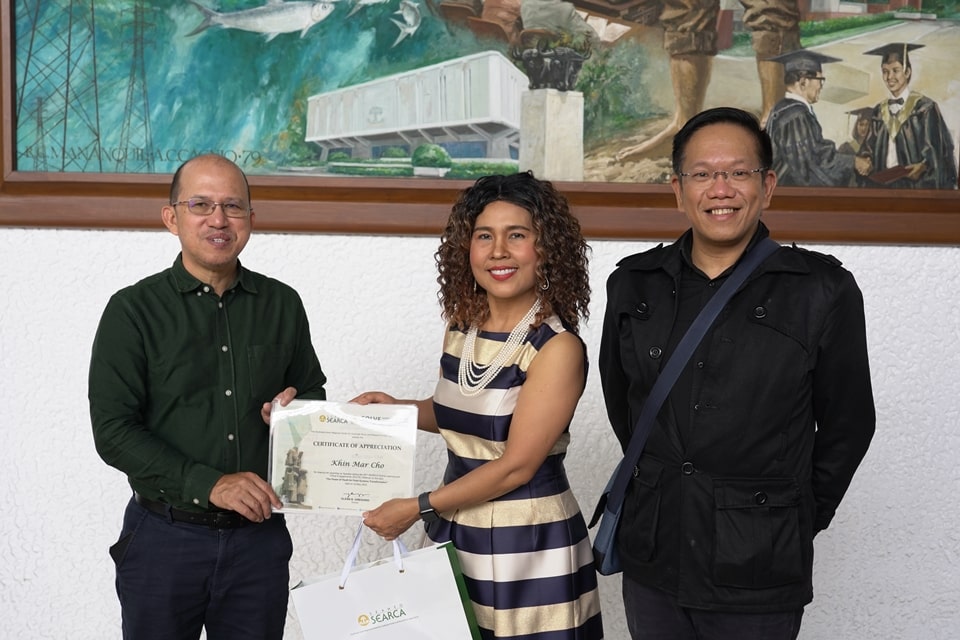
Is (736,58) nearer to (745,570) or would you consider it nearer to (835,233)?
(835,233)

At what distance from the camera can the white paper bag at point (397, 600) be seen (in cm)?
185

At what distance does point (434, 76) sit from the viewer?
2900 millimetres

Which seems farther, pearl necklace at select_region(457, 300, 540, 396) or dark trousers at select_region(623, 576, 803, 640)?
pearl necklace at select_region(457, 300, 540, 396)

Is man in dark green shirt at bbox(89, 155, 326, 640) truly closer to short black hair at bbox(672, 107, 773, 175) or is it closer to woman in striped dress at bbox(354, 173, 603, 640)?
woman in striped dress at bbox(354, 173, 603, 640)

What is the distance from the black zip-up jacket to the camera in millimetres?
1735

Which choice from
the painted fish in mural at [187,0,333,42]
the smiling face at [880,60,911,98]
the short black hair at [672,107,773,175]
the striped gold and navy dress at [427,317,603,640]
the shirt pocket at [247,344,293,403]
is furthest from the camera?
the smiling face at [880,60,911,98]

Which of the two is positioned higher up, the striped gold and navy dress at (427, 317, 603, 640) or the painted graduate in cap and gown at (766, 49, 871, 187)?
the painted graduate in cap and gown at (766, 49, 871, 187)

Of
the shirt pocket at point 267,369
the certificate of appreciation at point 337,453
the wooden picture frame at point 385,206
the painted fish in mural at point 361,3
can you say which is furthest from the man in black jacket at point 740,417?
the painted fish in mural at point 361,3

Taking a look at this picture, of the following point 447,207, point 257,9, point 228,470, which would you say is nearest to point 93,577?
point 228,470

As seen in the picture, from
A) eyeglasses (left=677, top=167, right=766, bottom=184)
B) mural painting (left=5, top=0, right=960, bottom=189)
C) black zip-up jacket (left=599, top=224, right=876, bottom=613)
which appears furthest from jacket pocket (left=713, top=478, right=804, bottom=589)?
mural painting (left=5, top=0, right=960, bottom=189)

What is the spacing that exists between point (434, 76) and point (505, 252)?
1.14 metres

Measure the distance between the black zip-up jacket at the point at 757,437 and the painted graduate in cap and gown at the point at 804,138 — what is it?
1.24 m

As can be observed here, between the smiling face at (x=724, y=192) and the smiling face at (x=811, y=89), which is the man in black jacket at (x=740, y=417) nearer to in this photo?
the smiling face at (x=724, y=192)

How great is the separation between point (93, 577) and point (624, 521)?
193 cm
